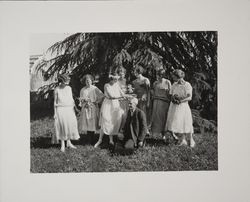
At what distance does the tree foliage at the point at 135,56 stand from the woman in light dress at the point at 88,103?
0.14 ft

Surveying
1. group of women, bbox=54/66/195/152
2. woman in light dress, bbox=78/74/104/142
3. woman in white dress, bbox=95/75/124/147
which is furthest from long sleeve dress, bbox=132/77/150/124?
woman in light dress, bbox=78/74/104/142

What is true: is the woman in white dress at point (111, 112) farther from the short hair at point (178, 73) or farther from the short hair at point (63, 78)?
the short hair at point (178, 73)

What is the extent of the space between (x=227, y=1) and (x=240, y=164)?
3.60 feet

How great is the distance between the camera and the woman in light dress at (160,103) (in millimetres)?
2684

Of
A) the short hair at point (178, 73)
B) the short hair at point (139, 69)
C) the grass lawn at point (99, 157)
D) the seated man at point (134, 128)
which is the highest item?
the short hair at point (139, 69)

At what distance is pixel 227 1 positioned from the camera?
2693 millimetres

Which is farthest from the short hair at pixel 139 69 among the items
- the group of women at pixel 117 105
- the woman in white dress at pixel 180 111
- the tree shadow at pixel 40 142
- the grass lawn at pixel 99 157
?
the tree shadow at pixel 40 142

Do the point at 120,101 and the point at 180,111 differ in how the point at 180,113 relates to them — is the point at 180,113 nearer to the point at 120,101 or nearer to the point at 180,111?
the point at 180,111

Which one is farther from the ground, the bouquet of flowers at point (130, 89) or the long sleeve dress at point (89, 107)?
the bouquet of flowers at point (130, 89)

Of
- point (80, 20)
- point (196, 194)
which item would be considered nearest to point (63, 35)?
point (80, 20)

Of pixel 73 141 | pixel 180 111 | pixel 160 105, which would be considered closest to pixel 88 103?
pixel 73 141

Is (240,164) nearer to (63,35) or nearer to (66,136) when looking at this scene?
(66,136)

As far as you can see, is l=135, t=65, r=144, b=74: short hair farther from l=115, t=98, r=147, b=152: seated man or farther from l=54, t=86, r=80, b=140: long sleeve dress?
l=54, t=86, r=80, b=140: long sleeve dress

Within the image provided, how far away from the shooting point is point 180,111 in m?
2.69
